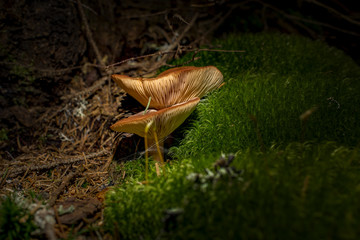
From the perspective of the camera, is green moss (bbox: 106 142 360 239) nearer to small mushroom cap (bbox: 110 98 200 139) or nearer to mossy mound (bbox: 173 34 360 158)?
mossy mound (bbox: 173 34 360 158)

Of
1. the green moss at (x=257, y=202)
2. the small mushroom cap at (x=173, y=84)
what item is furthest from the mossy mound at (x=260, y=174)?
the small mushroom cap at (x=173, y=84)

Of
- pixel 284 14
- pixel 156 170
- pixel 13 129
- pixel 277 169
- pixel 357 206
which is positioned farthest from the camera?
pixel 284 14

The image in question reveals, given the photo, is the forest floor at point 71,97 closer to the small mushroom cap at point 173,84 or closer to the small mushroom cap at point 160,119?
the small mushroom cap at point 173,84

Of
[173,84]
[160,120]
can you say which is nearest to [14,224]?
[160,120]

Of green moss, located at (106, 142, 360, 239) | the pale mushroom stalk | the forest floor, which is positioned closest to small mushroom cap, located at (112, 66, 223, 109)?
the pale mushroom stalk

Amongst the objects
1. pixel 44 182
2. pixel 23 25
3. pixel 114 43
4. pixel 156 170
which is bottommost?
pixel 44 182

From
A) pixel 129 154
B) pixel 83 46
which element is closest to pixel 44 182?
pixel 129 154

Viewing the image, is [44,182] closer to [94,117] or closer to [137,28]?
[94,117]

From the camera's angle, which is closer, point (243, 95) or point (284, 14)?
point (243, 95)
